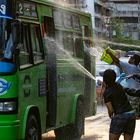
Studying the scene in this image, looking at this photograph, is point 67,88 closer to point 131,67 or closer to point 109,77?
point 131,67

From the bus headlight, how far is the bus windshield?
46 centimetres

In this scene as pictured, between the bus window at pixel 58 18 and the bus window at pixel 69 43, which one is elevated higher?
the bus window at pixel 58 18

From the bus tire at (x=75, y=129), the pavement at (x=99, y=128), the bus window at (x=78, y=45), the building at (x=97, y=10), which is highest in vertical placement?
the building at (x=97, y=10)

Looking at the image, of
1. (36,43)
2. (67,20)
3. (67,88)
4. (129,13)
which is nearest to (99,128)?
(67,88)

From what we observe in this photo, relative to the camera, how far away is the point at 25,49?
371 inches

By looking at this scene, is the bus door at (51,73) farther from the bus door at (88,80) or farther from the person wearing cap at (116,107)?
the bus door at (88,80)

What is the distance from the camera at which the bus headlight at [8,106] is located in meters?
8.55

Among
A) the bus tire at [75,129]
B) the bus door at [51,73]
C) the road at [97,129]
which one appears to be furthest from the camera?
the road at [97,129]

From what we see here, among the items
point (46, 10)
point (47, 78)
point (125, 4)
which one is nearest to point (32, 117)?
point (47, 78)

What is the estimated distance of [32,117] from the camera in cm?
945

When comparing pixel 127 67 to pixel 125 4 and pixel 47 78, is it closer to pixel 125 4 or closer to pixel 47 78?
pixel 47 78

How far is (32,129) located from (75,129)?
3232mm

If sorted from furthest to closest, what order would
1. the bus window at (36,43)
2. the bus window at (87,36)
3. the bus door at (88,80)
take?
1. the bus window at (87,36)
2. the bus door at (88,80)
3. the bus window at (36,43)

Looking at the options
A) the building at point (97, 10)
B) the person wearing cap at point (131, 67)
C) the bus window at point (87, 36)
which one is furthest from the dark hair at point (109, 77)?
the building at point (97, 10)
